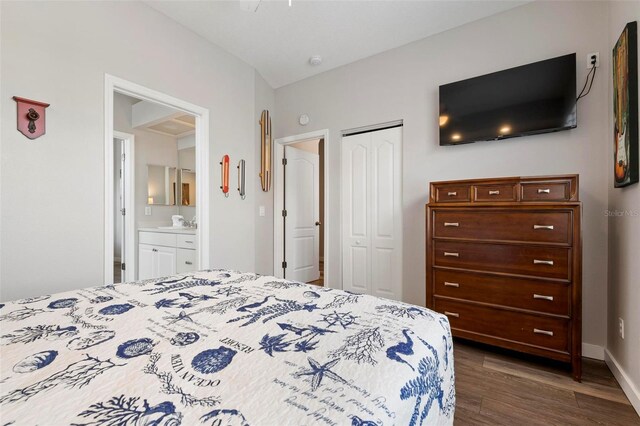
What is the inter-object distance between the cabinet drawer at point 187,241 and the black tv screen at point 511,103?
9.31 ft

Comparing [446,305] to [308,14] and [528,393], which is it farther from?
[308,14]

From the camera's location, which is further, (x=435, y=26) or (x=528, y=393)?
(x=435, y=26)

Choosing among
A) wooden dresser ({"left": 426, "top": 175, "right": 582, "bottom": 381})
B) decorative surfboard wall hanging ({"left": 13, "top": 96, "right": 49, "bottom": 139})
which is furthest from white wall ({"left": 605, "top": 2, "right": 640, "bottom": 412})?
decorative surfboard wall hanging ({"left": 13, "top": 96, "right": 49, "bottom": 139})

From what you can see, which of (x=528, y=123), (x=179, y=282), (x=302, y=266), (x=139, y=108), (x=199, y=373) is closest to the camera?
(x=199, y=373)

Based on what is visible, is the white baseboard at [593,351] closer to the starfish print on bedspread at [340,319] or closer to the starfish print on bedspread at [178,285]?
the starfish print on bedspread at [340,319]

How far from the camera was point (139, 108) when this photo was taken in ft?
13.1

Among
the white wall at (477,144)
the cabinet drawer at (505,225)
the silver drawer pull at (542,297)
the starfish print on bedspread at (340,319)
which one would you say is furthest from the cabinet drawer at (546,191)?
the starfish print on bedspread at (340,319)

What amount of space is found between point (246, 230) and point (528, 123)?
2.98 m

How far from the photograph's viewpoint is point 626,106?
1715mm

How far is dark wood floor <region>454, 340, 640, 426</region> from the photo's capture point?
5.12 ft

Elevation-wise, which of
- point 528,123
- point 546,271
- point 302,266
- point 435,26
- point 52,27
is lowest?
point 302,266

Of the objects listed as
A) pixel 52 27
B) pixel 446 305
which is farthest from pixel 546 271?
pixel 52 27

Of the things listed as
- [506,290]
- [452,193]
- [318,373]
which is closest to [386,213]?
[452,193]

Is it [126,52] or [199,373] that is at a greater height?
[126,52]
